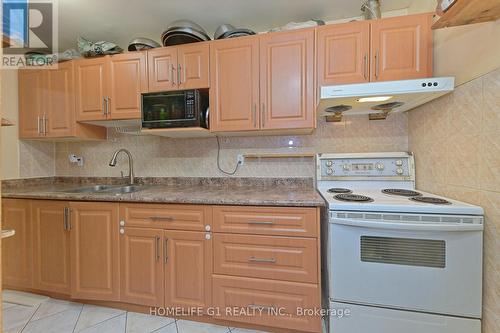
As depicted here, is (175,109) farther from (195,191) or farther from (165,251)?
(165,251)

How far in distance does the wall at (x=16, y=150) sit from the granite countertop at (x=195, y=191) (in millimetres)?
99

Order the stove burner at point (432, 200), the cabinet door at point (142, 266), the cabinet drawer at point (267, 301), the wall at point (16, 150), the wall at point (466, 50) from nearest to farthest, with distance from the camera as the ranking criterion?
the wall at point (466, 50), the stove burner at point (432, 200), the cabinet drawer at point (267, 301), the cabinet door at point (142, 266), the wall at point (16, 150)

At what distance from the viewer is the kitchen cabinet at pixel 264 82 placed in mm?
1726

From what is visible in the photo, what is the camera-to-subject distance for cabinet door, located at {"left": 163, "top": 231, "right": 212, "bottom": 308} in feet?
5.25

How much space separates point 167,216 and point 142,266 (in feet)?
1.41

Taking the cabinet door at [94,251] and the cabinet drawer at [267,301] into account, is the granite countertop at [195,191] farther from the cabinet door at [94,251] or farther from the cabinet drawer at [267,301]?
the cabinet drawer at [267,301]

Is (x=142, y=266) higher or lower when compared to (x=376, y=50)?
lower

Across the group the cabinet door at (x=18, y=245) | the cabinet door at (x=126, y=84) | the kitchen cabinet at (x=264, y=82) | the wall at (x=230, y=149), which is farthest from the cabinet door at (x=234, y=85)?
the cabinet door at (x=18, y=245)

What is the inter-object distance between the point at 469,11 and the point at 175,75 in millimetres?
1823

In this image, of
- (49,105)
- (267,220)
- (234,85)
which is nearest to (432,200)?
(267,220)

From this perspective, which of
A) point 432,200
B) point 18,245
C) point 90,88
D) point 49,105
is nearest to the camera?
point 432,200

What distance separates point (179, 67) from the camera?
192 cm

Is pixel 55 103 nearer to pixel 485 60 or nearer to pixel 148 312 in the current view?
pixel 148 312

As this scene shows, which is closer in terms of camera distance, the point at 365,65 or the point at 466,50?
the point at 466,50
